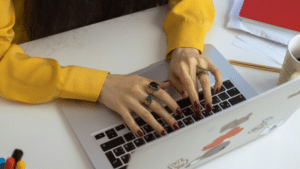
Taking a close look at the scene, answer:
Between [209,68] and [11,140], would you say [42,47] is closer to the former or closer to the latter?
[11,140]

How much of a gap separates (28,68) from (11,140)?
0.59ft

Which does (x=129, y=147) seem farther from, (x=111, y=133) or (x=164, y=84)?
(x=164, y=84)

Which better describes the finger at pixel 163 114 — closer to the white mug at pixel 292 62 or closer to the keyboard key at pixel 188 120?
the keyboard key at pixel 188 120

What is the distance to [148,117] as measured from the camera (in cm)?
67

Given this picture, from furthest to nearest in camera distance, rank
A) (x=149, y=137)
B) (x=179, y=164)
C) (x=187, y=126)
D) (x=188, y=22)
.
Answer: (x=188, y=22), (x=149, y=137), (x=179, y=164), (x=187, y=126)

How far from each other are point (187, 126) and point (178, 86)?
0.32m

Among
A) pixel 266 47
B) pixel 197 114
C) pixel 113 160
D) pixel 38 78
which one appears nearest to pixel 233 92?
pixel 197 114

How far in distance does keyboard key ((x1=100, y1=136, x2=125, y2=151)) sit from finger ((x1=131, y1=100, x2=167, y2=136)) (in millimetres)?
69

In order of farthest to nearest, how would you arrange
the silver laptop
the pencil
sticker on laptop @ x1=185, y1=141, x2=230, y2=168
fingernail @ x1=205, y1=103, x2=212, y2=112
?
1. the pencil
2. fingernail @ x1=205, y1=103, x2=212, y2=112
3. sticker on laptop @ x1=185, y1=141, x2=230, y2=168
4. the silver laptop

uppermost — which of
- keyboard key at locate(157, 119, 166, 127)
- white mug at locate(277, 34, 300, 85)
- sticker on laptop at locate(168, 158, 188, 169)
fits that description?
keyboard key at locate(157, 119, 166, 127)

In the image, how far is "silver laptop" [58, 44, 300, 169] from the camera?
18.4 inches

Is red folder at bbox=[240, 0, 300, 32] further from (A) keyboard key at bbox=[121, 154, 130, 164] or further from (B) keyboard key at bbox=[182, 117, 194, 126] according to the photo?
(A) keyboard key at bbox=[121, 154, 130, 164]

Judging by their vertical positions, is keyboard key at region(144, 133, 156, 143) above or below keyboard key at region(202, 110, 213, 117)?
above

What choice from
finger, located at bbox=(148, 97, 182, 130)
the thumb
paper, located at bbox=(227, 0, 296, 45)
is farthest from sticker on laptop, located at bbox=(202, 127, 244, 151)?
paper, located at bbox=(227, 0, 296, 45)
